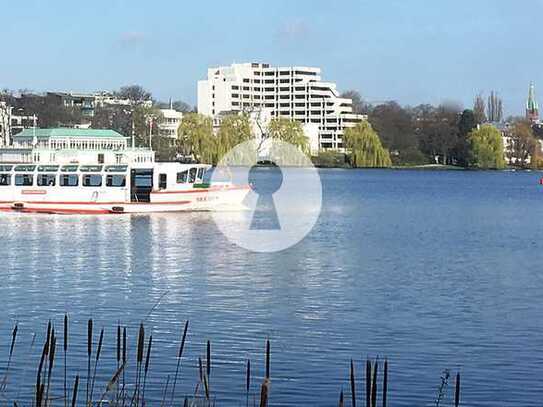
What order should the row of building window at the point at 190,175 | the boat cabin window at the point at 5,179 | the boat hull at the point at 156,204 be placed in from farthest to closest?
the boat cabin window at the point at 5,179 → the boat hull at the point at 156,204 → the row of building window at the point at 190,175

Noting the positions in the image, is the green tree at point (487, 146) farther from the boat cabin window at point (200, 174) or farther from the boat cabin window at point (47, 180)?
the boat cabin window at point (47, 180)

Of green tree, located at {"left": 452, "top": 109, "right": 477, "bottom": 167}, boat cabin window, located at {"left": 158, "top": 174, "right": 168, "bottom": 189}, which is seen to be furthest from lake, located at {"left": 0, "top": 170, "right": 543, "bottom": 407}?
green tree, located at {"left": 452, "top": 109, "right": 477, "bottom": 167}

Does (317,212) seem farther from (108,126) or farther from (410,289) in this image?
(108,126)

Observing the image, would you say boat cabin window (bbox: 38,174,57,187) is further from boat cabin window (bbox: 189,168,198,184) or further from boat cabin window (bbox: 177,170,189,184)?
boat cabin window (bbox: 189,168,198,184)

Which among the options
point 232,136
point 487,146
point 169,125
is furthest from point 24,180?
point 169,125

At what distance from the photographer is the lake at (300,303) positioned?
17438 millimetres

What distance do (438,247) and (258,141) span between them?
122m

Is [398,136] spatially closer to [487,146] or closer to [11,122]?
[487,146]

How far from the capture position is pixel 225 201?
5775cm

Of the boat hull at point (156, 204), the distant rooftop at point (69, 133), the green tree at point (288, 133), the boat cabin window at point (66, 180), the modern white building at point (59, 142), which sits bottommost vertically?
the boat hull at point (156, 204)

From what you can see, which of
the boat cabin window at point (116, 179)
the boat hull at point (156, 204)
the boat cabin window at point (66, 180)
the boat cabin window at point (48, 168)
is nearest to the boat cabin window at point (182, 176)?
the boat hull at point (156, 204)

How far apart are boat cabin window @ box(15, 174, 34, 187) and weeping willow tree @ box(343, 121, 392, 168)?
9835 cm

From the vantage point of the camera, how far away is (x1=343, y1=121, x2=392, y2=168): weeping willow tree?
508 ft

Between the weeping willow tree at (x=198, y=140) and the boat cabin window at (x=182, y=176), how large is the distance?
69.8 metres
